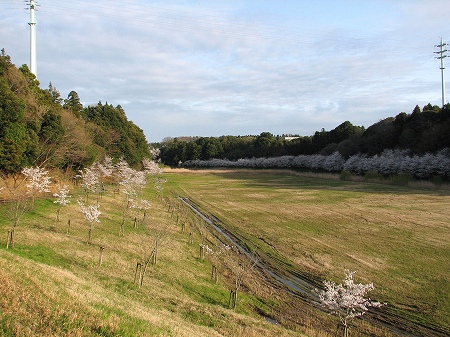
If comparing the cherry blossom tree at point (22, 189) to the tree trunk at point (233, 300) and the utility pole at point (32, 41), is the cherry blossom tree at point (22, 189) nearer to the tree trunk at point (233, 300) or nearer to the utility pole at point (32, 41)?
the tree trunk at point (233, 300)

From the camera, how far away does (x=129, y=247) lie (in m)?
20.1

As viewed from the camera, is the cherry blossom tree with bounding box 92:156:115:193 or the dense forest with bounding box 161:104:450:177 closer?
the cherry blossom tree with bounding box 92:156:115:193

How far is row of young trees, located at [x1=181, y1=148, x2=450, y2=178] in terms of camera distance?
55.1 metres

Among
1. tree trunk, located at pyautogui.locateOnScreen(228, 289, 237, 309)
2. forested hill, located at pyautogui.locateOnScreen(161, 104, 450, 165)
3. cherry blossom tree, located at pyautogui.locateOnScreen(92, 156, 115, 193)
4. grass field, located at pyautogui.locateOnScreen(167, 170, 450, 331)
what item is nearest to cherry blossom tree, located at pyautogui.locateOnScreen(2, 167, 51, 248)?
tree trunk, located at pyautogui.locateOnScreen(228, 289, 237, 309)

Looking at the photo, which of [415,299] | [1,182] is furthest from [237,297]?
[1,182]

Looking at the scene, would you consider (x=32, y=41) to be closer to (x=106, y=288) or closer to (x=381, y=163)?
(x=106, y=288)

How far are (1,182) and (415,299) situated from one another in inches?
948

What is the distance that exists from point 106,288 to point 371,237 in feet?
57.8

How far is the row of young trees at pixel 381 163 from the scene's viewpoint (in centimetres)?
5506

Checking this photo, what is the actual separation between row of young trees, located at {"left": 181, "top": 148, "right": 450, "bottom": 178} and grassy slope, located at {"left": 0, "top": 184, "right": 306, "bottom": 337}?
43022 millimetres

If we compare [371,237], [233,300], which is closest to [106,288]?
[233,300]

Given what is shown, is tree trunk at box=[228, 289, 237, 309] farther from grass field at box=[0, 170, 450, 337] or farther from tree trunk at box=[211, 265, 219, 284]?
tree trunk at box=[211, 265, 219, 284]

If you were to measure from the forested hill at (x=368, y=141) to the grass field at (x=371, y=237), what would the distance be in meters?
20.1

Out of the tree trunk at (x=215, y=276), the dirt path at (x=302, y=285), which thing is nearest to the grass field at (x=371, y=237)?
the dirt path at (x=302, y=285)
